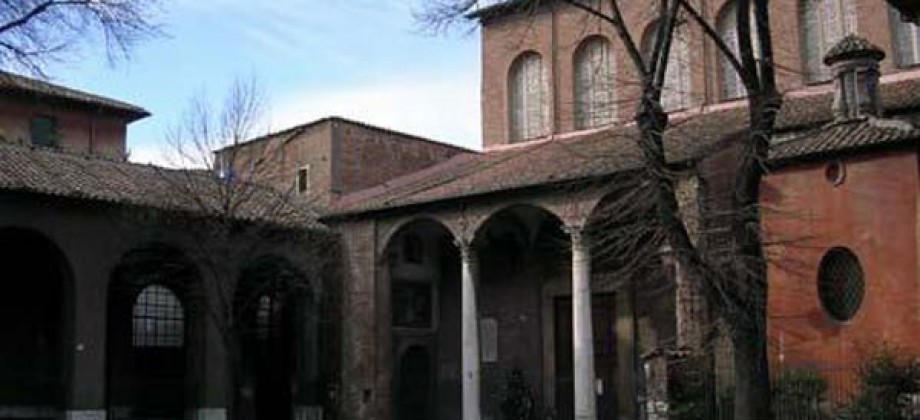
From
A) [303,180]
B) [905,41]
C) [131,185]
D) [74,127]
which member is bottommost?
[131,185]

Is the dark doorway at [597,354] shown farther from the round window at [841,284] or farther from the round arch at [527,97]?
the round window at [841,284]

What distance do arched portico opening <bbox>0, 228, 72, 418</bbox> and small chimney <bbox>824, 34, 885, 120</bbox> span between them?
15.7 m

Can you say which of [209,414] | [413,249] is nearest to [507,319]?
[413,249]

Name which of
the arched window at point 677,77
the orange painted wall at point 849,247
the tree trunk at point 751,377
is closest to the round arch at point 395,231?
the arched window at point 677,77

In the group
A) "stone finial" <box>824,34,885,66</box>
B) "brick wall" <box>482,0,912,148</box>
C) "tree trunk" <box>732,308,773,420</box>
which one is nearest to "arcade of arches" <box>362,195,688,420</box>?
"brick wall" <box>482,0,912,148</box>

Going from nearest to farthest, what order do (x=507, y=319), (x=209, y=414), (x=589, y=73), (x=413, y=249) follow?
(x=209, y=414) < (x=507, y=319) < (x=589, y=73) < (x=413, y=249)

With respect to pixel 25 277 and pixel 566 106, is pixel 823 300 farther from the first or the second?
pixel 25 277

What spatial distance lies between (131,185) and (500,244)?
9.14 meters

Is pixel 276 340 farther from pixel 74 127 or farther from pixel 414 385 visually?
pixel 74 127

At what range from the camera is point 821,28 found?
84.5 ft

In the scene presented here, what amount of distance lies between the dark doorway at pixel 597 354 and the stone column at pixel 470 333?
2.35 meters

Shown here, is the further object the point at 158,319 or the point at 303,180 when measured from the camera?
the point at 303,180

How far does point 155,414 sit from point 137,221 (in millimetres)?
4818

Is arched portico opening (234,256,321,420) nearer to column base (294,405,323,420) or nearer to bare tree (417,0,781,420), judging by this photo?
column base (294,405,323,420)
